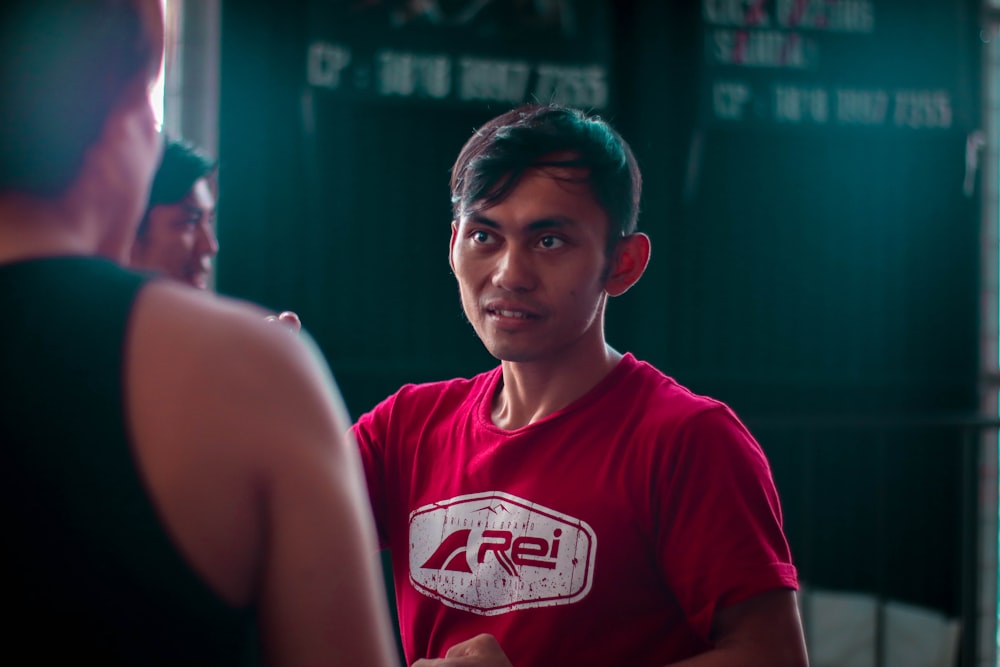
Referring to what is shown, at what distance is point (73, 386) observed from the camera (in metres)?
0.50

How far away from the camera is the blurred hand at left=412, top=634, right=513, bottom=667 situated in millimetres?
893

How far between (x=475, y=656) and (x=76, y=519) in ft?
1.67

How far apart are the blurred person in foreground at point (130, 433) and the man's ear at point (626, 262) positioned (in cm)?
64

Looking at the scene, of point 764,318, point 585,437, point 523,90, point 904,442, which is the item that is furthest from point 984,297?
point 585,437

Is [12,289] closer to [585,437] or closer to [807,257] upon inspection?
[585,437]

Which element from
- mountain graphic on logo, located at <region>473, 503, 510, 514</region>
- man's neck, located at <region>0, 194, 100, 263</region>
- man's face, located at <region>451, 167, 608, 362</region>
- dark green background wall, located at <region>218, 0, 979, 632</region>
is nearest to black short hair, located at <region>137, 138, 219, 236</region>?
man's face, located at <region>451, 167, 608, 362</region>

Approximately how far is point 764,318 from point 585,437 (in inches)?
115

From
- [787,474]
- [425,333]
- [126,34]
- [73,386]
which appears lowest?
[787,474]

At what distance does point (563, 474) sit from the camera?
3.34 feet

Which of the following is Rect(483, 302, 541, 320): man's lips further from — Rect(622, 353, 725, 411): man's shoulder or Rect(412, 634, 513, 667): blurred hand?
Rect(412, 634, 513, 667): blurred hand

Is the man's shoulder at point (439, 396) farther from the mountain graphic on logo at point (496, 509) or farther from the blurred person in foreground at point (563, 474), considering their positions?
the mountain graphic on logo at point (496, 509)

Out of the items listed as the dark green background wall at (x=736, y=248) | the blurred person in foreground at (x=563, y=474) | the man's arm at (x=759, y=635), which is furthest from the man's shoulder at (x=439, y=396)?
the dark green background wall at (x=736, y=248)

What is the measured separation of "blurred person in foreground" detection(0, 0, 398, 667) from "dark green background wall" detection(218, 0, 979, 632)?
2809 millimetres

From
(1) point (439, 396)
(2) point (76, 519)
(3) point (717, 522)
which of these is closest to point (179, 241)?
(1) point (439, 396)
